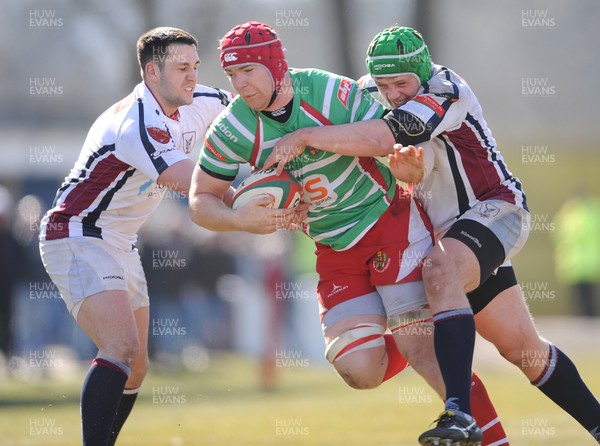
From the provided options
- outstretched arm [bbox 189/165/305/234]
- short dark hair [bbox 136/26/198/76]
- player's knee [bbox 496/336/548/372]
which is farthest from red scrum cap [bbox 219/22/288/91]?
player's knee [bbox 496/336/548/372]

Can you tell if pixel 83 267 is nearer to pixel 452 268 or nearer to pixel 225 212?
pixel 225 212

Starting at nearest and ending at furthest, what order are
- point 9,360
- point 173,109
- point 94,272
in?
point 94,272 → point 173,109 → point 9,360

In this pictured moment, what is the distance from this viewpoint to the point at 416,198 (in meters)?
6.19

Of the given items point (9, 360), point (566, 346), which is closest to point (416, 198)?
point (9, 360)

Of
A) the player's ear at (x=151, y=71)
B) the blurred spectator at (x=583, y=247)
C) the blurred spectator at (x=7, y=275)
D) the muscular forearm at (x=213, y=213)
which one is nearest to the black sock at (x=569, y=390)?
the muscular forearm at (x=213, y=213)

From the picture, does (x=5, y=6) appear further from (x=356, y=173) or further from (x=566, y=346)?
(x=356, y=173)

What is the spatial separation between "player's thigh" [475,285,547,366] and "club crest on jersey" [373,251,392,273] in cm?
67

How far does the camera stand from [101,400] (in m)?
6.04

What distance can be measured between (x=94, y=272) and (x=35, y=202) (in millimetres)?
9875

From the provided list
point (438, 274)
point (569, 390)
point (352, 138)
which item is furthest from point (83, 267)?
point (569, 390)

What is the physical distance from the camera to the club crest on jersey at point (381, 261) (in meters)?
5.89

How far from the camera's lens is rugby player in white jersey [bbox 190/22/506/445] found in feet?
18.4

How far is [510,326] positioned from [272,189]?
5.38ft

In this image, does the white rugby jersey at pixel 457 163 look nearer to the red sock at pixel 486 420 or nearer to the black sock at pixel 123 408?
the red sock at pixel 486 420
